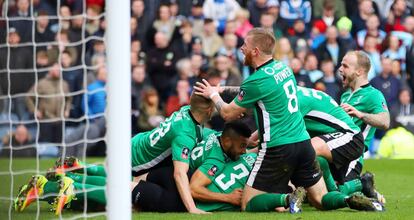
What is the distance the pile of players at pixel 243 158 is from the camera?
29.8 feet

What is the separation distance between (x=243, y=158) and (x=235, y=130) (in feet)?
1.05

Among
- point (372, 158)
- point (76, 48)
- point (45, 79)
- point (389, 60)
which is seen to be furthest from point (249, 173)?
point (389, 60)

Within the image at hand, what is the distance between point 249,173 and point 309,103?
1.01 metres

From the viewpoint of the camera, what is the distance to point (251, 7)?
1822 cm

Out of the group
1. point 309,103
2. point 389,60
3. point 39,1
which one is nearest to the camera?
point 309,103

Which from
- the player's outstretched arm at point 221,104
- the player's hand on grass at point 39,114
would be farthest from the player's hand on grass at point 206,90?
the player's hand on grass at point 39,114

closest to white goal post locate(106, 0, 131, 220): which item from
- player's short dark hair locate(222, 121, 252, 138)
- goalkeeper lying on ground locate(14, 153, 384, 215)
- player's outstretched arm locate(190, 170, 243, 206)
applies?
goalkeeper lying on ground locate(14, 153, 384, 215)

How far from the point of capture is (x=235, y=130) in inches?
371

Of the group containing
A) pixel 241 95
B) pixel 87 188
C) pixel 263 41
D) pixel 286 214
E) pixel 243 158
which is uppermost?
pixel 263 41

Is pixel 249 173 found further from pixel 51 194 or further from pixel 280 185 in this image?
pixel 51 194

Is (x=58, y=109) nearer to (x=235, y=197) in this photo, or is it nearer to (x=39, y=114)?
(x=39, y=114)

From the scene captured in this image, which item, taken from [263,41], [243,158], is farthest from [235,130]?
[263,41]

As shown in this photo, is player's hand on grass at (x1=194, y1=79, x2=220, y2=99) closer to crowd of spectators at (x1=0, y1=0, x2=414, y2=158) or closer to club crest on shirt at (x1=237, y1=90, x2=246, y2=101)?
club crest on shirt at (x1=237, y1=90, x2=246, y2=101)

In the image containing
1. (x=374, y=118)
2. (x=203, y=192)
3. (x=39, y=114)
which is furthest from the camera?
(x=39, y=114)
